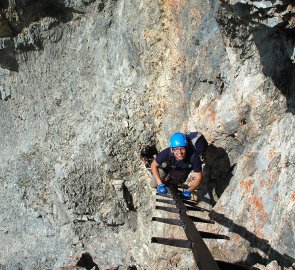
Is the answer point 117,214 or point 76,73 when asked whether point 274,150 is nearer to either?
point 117,214

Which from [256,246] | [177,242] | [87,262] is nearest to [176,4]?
[256,246]

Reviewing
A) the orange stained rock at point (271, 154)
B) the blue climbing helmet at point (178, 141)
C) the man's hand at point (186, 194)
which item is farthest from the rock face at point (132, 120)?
the blue climbing helmet at point (178, 141)

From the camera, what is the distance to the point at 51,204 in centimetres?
1944

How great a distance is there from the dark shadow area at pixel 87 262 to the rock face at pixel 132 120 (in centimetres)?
6

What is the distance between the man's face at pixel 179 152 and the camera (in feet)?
34.7

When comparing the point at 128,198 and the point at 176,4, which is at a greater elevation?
the point at 176,4

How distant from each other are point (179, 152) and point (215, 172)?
2.07 m

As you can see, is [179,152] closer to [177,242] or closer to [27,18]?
[177,242]

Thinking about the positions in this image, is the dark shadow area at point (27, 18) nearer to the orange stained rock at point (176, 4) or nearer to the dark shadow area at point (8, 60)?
the dark shadow area at point (8, 60)

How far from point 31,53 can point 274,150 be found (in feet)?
49.7

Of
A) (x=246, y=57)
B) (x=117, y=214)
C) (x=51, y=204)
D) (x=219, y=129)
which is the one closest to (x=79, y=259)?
(x=117, y=214)

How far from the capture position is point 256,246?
882 centimetres

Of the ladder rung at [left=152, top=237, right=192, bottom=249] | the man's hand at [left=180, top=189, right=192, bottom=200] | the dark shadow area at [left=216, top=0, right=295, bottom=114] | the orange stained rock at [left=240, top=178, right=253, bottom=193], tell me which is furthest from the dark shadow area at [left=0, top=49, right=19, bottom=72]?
the ladder rung at [left=152, top=237, right=192, bottom=249]

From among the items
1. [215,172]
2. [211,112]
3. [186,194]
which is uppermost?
[211,112]
